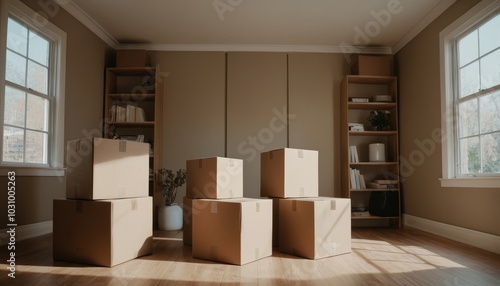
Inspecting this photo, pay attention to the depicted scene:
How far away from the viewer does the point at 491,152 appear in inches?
128

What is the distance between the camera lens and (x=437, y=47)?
3.99 m

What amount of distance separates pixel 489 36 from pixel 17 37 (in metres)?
4.02

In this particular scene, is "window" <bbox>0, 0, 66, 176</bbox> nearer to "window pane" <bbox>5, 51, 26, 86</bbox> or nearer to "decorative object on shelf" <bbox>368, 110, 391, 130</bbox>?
"window pane" <bbox>5, 51, 26, 86</bbox>

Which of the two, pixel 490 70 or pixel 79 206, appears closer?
pixel 79 206

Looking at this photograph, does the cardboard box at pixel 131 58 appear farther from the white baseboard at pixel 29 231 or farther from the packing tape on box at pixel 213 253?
the packing tape on box at pixel 213 253

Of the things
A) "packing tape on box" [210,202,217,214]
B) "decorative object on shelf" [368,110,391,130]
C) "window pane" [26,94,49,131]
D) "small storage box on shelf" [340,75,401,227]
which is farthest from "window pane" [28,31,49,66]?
"decorative object on shelf" [368,110,391,130]

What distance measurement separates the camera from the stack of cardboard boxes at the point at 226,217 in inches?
106

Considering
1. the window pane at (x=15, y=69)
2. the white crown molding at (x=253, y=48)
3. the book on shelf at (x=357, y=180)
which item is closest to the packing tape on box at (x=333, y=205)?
the book on shelf at (x=357, y=180)

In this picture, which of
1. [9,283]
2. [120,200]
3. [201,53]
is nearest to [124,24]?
[201,53]

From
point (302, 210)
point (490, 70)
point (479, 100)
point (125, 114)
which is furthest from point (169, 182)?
point (490, 70)

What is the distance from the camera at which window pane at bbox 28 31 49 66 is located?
3.55m

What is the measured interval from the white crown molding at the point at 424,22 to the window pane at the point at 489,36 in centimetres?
48

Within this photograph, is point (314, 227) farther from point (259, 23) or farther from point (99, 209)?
point (259, 23)

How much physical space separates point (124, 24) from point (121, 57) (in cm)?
56
